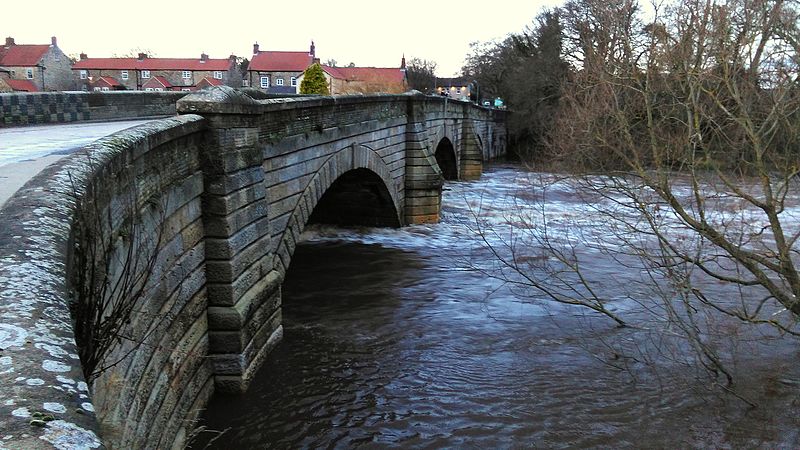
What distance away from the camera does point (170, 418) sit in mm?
5883

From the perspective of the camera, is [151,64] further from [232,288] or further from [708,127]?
[708,127]

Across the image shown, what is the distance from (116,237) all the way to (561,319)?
28.1 feet

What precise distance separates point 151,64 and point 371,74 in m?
23.6

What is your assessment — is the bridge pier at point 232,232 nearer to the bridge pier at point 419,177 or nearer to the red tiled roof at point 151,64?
the bridge pier at point 419,177

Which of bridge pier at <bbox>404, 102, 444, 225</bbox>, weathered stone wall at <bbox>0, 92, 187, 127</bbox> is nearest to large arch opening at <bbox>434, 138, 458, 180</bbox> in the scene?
bridge pier at <bbox>404, 102, 444, 225</bbox>

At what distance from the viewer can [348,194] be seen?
18688 millimetres

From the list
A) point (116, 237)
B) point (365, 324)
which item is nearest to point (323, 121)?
point (365, 324)

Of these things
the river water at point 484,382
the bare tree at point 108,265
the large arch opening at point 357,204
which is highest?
the bare tree at point 108,265

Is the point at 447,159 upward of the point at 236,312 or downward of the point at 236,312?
upward

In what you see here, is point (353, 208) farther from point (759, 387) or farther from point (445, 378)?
point (759, 387)

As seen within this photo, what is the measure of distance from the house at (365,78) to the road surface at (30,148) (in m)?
58.1

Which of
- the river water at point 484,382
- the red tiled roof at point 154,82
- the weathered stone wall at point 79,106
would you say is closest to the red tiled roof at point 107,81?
the red tiled roof at point 154,82

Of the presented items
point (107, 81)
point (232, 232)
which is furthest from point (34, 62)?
point (232, 232)

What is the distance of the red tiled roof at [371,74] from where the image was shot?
2793 inches
